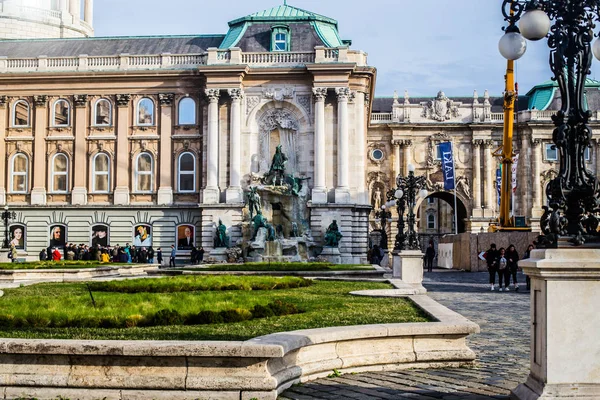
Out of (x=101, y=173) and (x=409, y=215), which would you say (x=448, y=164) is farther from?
(x=409, y=215)

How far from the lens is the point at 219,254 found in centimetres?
4888

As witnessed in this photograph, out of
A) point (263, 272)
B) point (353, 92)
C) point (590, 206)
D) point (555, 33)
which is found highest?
point (353, 92)

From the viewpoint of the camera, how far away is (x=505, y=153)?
160ft

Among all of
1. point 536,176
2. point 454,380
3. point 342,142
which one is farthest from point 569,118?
point 536,176

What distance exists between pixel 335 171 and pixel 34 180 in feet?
66.0

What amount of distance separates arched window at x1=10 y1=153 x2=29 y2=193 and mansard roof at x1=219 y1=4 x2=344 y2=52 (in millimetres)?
15371

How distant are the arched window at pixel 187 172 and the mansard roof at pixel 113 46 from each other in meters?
7.47

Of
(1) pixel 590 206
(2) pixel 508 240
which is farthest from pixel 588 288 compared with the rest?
(2) pixel 508 240

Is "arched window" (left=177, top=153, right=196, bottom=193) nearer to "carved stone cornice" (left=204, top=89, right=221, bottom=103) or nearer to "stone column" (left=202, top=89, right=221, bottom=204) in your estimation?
"stone column" (left=202, top=89, right=221, bottom=204)

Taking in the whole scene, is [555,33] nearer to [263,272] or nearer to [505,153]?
[263,272]

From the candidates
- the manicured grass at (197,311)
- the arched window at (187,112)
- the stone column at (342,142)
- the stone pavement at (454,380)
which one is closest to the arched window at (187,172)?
the arched window at (187,112)

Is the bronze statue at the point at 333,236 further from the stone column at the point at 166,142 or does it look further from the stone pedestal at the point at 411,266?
the stone pedestal at the point at 411,266

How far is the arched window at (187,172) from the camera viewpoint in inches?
2114

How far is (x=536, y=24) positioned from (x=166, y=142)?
46018mm
